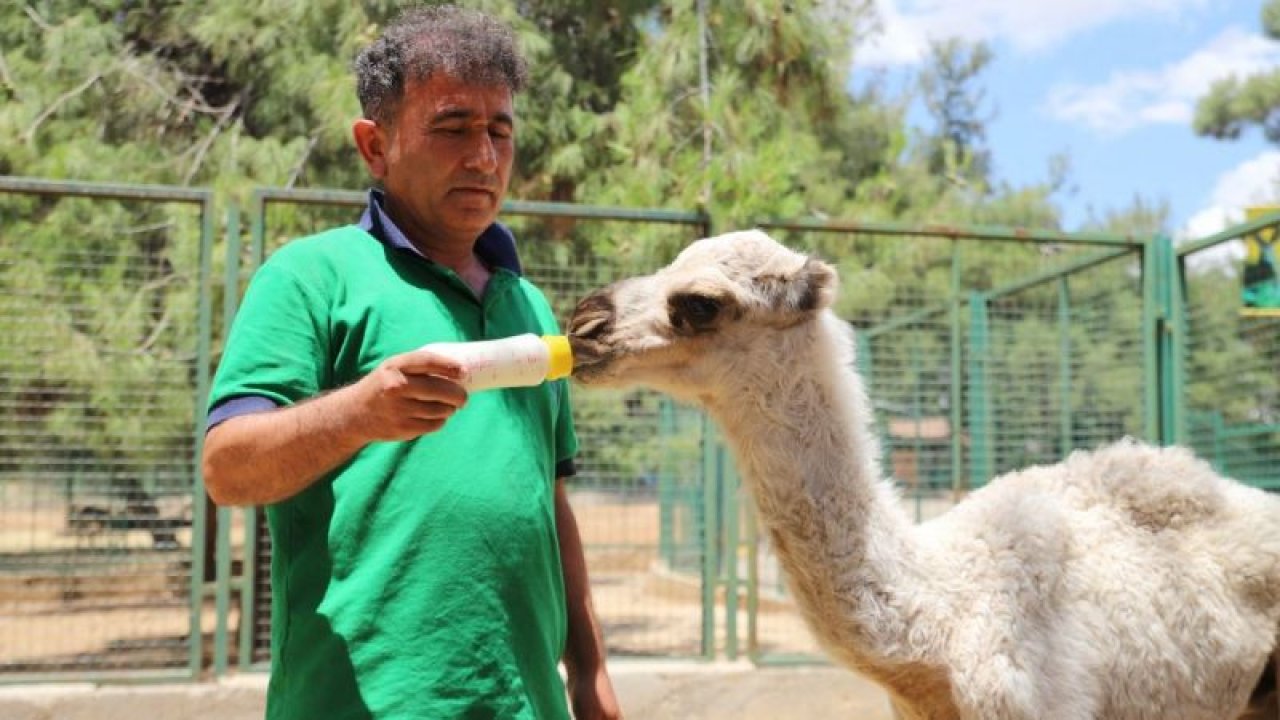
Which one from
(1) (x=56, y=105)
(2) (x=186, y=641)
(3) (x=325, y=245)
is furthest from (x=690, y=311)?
(1) (x=56, y=105)

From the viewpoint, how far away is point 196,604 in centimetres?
578

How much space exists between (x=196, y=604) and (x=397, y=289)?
14.1 feet

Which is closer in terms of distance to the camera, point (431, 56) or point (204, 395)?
point (431, 56)

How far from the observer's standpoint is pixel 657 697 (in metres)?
6.11

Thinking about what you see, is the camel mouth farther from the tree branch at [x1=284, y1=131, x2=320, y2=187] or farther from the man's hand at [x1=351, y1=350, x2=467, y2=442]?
the tree branch at [x1=284, y1=131, x2=320, y2=187]

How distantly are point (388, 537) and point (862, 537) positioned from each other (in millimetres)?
1479

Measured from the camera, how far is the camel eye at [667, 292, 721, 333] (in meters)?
2.91

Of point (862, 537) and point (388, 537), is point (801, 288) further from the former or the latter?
point (388, 537)

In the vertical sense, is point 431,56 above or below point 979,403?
above

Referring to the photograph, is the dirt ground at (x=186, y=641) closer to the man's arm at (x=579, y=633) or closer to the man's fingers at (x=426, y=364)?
the man's arm at (x=579, y=633)

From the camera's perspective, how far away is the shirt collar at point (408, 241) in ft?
6.92

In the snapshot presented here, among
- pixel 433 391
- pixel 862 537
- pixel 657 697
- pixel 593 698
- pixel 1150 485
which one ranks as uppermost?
pixel 433 391

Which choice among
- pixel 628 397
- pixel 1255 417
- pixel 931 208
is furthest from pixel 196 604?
pixel 931 208

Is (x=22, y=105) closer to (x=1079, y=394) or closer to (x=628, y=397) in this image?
(x=628, y=397)
